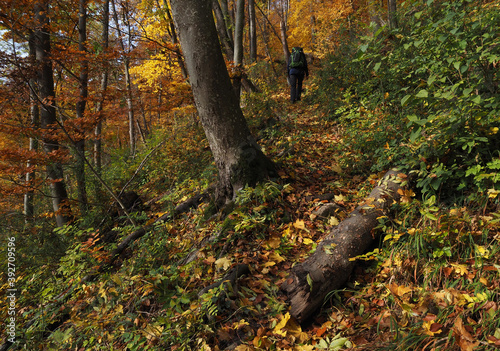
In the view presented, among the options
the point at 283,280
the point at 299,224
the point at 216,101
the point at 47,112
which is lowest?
the point at 283,280

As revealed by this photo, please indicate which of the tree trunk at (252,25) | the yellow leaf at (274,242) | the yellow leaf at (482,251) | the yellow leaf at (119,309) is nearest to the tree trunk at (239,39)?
the tree trunk at (252,25)

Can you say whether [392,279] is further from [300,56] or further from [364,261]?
[300,56]

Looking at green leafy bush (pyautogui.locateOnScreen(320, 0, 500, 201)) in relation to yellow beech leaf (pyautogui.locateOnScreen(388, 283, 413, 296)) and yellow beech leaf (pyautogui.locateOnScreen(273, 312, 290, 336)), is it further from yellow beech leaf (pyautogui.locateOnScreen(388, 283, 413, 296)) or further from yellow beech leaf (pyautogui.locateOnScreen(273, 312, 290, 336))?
yellow beech leaf (pyautogui.locateOnScreen(273, 312, 290, 336))

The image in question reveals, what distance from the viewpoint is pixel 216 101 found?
357 centimetres

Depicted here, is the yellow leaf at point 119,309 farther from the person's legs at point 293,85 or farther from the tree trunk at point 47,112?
the person's legs at point 293,85

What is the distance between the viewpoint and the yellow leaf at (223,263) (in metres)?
2.60

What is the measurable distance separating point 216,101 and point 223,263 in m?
2.26

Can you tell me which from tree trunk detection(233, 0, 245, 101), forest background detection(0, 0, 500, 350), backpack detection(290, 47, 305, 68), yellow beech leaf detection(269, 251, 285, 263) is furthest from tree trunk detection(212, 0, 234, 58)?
yellow beech leaf detection(269, 251, 285, 263)

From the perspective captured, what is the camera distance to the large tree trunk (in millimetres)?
3379

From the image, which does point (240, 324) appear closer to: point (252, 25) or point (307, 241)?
point (307, 241)

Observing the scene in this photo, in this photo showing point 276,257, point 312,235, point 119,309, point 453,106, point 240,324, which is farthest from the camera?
point 312,235

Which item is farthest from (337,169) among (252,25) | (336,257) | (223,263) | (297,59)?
(252,25)

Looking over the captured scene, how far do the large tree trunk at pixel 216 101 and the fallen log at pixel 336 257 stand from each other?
1.51 meters

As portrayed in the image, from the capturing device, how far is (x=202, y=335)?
204 centimetres
